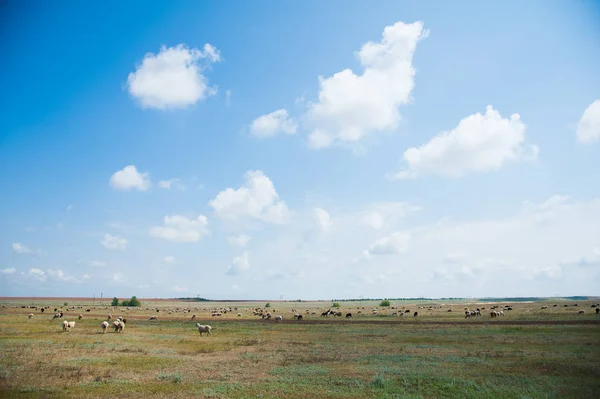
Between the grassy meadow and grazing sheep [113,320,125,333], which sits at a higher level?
the grassy meadow

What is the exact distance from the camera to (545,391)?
54.5 feet

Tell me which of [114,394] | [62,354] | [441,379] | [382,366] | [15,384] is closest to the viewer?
[114,394]

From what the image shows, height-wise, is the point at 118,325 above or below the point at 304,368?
below

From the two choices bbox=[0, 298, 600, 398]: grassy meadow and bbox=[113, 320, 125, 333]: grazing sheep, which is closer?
bbox=[0, 298, 600, 398]: grassy meadow

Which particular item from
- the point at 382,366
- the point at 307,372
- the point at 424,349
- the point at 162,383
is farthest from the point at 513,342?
the point at 162,383

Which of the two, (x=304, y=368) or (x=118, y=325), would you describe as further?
(x=118, y=325)

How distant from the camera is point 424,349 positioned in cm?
2872

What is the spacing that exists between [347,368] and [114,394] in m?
12.7

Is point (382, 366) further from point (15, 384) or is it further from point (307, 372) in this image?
point (15, 384)

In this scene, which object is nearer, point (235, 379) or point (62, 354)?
point (235, 379)

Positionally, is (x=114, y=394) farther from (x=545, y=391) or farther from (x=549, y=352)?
(x=549, y=352)

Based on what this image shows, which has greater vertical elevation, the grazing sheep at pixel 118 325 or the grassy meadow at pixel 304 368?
the grassy meadow at pixel 304 368

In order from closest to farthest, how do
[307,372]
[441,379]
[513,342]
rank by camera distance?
[441,379], [307,372], [513,342]

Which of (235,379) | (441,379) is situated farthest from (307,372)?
(441,379)
